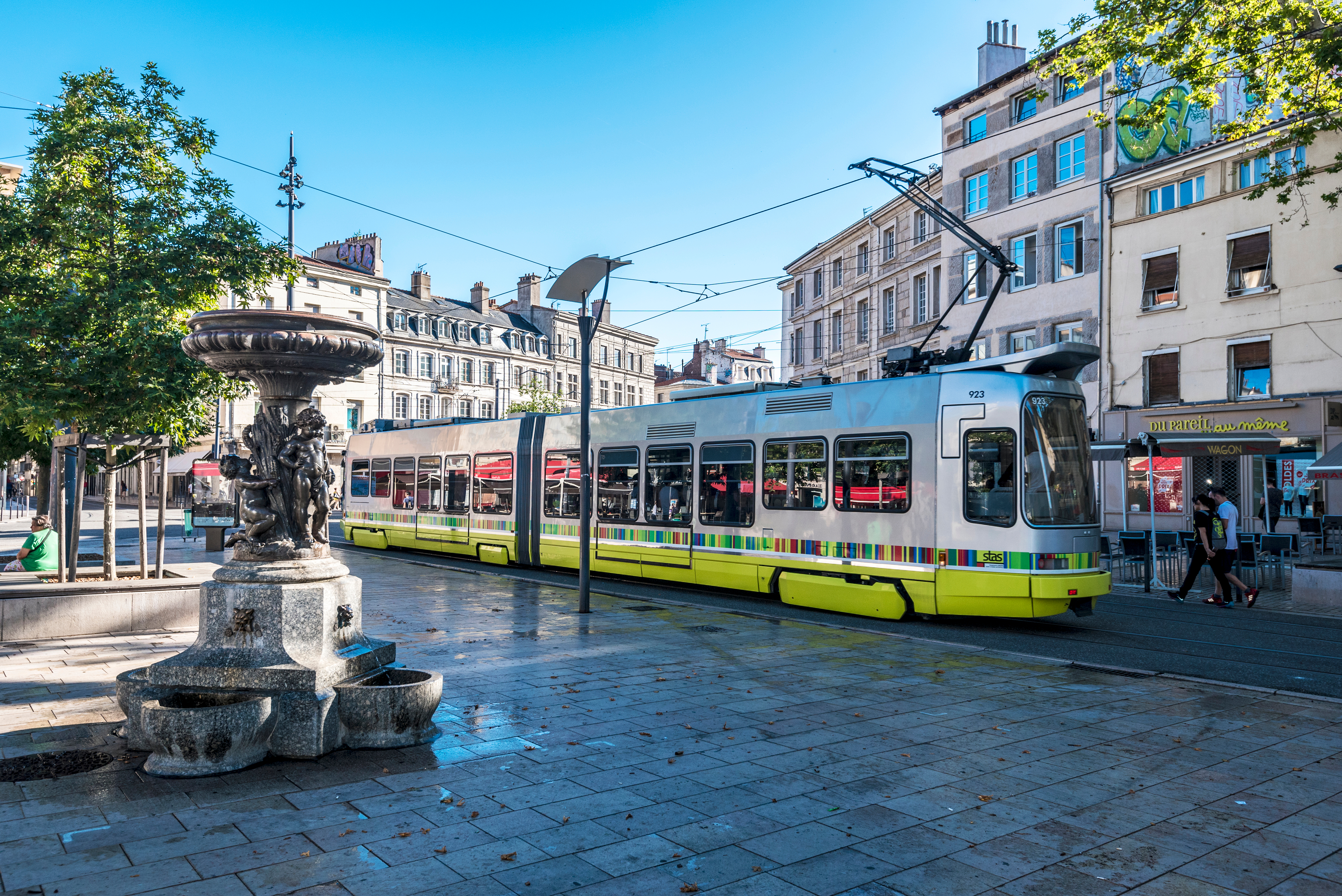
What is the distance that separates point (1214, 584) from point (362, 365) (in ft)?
54.7

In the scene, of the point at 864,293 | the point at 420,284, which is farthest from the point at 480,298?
the point at 864,293

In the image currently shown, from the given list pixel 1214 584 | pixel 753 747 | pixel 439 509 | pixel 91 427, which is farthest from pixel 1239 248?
pixel 91 427

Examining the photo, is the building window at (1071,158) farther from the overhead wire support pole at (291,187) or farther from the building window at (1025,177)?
the overhead wire support pole at (291,187)

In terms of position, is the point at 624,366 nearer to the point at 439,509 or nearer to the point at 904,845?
the point at 439,509

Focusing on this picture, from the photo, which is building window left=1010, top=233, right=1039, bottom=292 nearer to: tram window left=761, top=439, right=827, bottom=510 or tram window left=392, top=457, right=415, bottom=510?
tram window left=761, top=439, right=827, bottom=510

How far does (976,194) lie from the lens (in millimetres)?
30859

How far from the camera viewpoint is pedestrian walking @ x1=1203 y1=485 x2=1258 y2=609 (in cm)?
1465

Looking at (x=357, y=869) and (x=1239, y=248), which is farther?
(x=1239, y=248)

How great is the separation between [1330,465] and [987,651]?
9991 millimetres

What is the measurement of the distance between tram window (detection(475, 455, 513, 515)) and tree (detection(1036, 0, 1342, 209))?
39.0 ft

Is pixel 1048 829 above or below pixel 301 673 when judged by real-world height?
below

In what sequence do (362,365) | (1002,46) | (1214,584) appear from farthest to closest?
(1002,46)
(1214,584)
(362,365)

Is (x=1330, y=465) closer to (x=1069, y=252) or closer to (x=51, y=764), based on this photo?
(x=1069, y=252)

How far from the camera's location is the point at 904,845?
4406 millimetres
